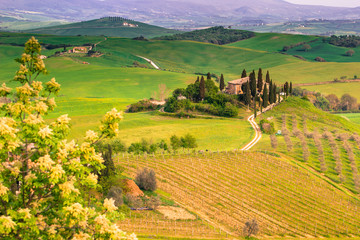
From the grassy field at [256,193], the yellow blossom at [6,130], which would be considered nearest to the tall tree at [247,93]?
the grassy field at [256,193]

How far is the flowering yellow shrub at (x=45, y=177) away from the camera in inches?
518

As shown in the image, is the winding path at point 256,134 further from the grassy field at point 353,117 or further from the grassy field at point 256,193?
the grassy field at point 353,117

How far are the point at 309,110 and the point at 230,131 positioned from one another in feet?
102

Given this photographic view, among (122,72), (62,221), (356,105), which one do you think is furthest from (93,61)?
(62,221)

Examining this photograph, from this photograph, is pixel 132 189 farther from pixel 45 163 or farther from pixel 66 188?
pixel 45 163

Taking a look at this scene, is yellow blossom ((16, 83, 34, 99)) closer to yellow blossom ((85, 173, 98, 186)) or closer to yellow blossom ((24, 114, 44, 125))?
yellow blossom ((24, 114, 44, 125))

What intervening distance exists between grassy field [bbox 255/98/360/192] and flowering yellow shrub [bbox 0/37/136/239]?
5467 cm

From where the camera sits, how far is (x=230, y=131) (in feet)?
273

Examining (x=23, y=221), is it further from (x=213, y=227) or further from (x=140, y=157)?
(x=140, y=157)

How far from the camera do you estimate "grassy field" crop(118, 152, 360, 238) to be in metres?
45.6

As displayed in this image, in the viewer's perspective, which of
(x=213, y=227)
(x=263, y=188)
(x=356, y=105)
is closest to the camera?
(x=213, y=227)

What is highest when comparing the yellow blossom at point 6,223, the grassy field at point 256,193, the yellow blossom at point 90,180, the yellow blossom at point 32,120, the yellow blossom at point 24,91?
the yellow blossom at point 24,91

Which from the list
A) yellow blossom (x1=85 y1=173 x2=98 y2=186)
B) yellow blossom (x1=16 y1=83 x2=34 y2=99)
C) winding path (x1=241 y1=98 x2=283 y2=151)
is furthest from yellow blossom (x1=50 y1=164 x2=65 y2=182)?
winding path (x1=241 y1=98 x2=283 y2=151)

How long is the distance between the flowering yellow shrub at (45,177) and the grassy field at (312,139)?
5467 cm
